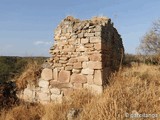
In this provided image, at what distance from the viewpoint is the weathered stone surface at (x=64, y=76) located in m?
7.69

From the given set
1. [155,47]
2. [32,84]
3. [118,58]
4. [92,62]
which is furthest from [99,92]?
[155,47]

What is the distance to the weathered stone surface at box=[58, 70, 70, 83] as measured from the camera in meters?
7.69

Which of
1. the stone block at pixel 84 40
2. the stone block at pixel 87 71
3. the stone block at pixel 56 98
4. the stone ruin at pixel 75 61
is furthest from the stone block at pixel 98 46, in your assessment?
the stone block at pixel 56 98

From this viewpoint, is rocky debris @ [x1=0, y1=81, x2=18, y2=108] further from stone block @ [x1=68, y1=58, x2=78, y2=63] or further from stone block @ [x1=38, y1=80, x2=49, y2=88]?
stone block @ [x1=68, y1=58, x2=78, y2=63]

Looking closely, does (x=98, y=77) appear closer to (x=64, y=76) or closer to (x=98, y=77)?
(x=98, y=77)

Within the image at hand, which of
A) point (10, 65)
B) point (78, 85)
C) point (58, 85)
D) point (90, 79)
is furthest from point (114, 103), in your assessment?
point (10, 65)

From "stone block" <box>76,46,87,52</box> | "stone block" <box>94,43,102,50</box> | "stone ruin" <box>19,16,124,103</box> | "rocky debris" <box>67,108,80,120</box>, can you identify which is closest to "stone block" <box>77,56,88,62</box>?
"stone ruin" <box>19,16,124,103</box>

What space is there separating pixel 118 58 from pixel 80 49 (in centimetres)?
283

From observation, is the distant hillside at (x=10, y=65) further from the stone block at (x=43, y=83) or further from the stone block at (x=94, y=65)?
the stone block at (x=94, y=65)

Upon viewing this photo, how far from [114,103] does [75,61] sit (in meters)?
2.35

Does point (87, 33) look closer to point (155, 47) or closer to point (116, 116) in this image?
point (116, 116)

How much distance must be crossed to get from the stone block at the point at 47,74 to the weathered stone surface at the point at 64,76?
0.35m

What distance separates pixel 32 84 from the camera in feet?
27.4

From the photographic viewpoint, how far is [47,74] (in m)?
8.05
